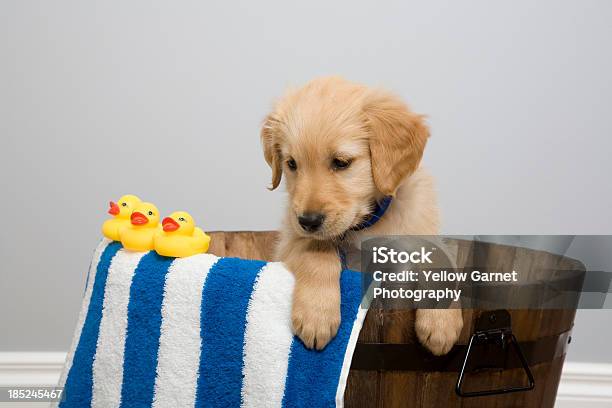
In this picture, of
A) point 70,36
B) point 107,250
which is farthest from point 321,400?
point 70,36

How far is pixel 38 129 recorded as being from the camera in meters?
2.73

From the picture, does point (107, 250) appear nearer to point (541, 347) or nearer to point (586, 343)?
point (541, 347)

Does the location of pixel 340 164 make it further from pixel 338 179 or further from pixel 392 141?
pixel 392 141

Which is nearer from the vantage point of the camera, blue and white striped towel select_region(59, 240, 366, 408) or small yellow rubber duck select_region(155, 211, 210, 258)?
blue and white striped towel select_region(59, 240, 366, 408)

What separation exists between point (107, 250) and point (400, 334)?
0.86m

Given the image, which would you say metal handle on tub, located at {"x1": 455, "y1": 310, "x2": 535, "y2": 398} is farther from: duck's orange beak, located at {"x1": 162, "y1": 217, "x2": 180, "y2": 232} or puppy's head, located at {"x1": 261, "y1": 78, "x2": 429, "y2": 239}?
duck's orange beak, located at {"x1": 162, "y1": 217, "x2": 180, "y2": 232}

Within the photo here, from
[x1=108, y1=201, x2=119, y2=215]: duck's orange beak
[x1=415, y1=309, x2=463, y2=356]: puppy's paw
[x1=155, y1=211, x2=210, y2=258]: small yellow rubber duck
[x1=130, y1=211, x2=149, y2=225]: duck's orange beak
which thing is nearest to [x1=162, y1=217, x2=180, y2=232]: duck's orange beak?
[x1=155, y1=211, x2=210, y2=258]: small yellow rubber duck

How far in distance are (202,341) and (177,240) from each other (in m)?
0.27

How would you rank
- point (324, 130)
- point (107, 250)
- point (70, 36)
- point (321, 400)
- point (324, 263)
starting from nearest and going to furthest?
point (321, 400)
point (324, 263)
point (324, 130)
point (107, 250)
point (70, 36)

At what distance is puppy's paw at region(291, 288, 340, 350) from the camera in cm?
122

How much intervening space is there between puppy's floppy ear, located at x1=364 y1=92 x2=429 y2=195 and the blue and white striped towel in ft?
1.07

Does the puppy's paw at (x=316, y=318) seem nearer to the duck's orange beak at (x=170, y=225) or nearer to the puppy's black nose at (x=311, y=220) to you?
the puppy's black nose at (x=311, y=220)

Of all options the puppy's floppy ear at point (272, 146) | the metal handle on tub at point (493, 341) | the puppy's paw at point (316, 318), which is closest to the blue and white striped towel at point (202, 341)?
the puppy's paw at point (316, 318)

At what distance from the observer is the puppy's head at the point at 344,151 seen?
1430 millimetres
